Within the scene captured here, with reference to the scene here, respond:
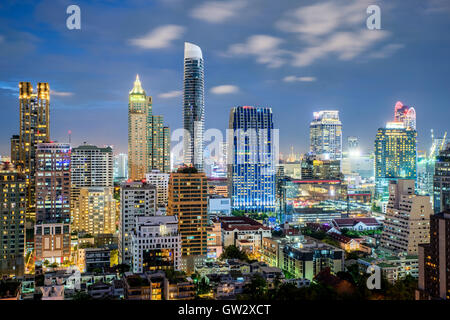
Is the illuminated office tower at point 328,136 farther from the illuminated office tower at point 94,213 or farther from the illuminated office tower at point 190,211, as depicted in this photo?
the illuminated office tower at point 190,211

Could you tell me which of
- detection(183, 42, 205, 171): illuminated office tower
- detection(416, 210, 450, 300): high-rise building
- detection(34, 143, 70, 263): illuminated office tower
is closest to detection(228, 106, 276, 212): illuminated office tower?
detection(183, 42, 205, 171): illuminated office tower

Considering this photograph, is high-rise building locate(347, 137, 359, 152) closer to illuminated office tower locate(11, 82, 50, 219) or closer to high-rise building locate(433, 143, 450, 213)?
high-rise building locate(433, 143, 450, 213)

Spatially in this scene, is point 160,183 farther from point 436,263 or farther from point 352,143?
point 352,143

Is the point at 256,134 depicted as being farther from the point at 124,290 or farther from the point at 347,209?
the point at 124,290

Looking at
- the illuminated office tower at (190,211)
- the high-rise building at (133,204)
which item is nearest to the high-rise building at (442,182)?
the illuminated office tower at (190,211)

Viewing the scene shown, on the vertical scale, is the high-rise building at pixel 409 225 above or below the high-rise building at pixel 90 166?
below

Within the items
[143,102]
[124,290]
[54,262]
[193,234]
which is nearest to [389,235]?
[193,234]
